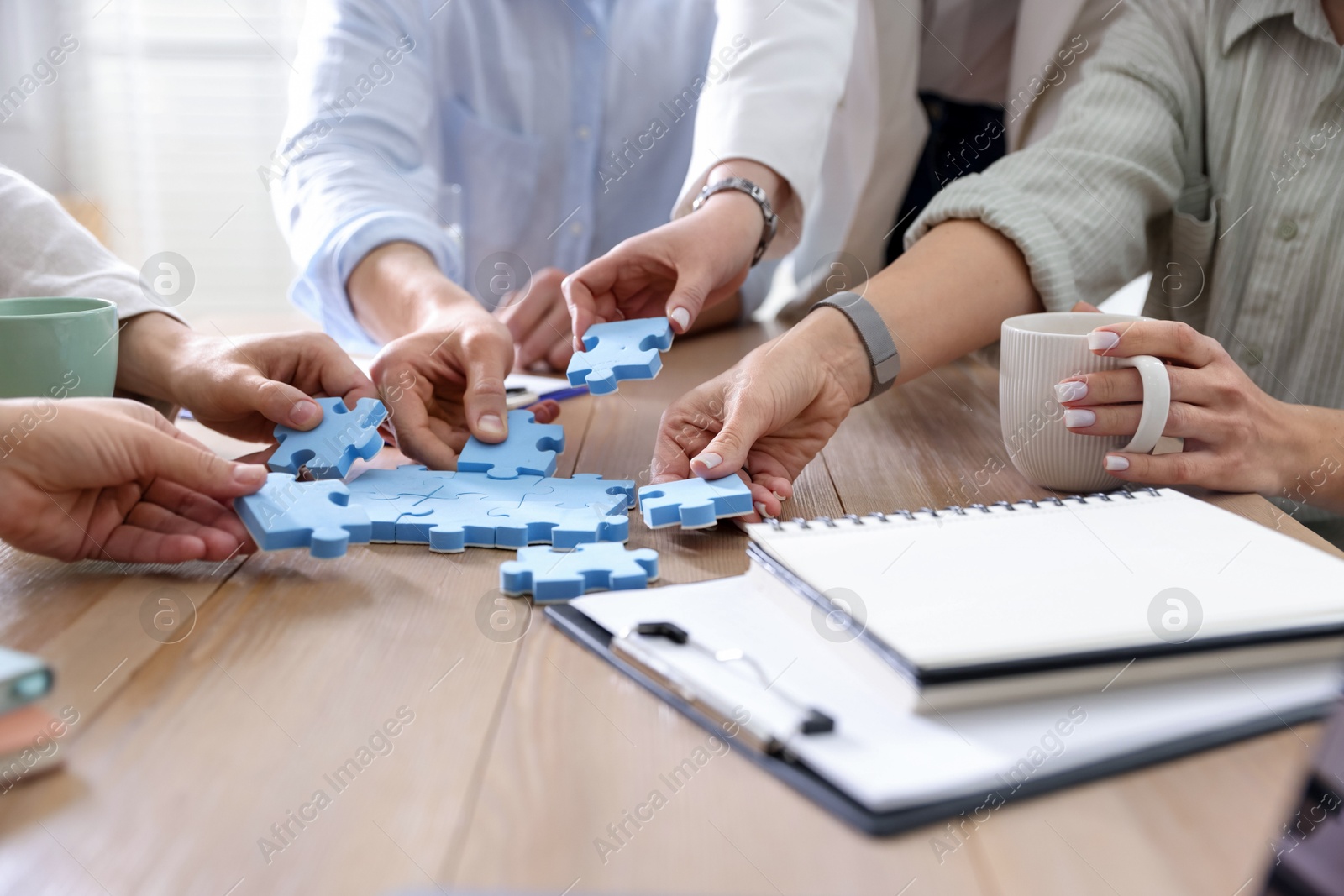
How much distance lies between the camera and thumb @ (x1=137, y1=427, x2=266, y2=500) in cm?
83

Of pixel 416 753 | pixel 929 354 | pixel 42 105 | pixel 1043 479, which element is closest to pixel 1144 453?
pixel 1043 479

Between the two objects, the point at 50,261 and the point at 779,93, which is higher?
the point at 779,93

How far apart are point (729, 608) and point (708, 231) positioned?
27.5 inches

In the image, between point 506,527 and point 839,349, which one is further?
point 839,349

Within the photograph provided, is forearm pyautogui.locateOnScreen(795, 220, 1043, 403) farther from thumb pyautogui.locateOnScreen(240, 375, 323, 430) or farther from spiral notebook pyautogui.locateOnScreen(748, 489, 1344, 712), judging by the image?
thumb pyautogui.locateOnScreen(240, 375, 323, 430)

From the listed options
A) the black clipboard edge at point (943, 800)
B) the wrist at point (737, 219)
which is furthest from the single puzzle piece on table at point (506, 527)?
the wrist at point (737, 219)

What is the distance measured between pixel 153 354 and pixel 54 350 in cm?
17

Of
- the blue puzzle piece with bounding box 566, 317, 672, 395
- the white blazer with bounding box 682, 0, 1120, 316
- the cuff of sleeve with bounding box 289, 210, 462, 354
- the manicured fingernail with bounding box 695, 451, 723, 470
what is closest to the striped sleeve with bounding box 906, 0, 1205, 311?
the white blazer with bounding box 682, 0, 1120, 316

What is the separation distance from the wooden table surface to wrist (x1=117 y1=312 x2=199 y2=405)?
34 cm

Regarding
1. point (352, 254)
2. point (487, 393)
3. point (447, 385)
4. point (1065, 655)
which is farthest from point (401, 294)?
point (1065, 655)

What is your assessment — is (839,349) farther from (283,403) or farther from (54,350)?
(54,350)

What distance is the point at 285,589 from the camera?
31.8 inches

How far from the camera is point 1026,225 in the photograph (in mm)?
1312

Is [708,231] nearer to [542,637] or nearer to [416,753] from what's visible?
[542,637]
